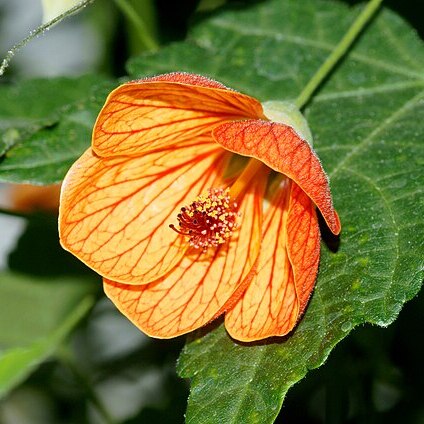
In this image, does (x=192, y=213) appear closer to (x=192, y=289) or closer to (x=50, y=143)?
(x=192, y=289)

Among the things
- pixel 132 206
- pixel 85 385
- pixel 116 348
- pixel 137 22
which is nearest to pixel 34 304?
pixel 85 385

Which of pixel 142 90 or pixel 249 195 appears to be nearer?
pixel 142 90

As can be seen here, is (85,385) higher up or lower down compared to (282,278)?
lower down

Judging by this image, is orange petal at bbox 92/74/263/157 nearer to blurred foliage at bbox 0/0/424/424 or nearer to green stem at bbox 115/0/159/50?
blurred foliage at bbox 0/0/424/424

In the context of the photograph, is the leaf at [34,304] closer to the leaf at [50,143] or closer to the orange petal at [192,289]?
the leaf at [50,143]

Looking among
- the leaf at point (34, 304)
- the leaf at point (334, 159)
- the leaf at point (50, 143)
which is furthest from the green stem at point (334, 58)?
the leaf at point (34, 304)

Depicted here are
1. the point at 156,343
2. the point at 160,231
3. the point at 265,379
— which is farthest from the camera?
the point at 156,343

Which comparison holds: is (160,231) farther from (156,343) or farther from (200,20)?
(156,343)

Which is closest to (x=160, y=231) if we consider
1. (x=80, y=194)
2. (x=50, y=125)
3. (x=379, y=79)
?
(x=80, y=194)
